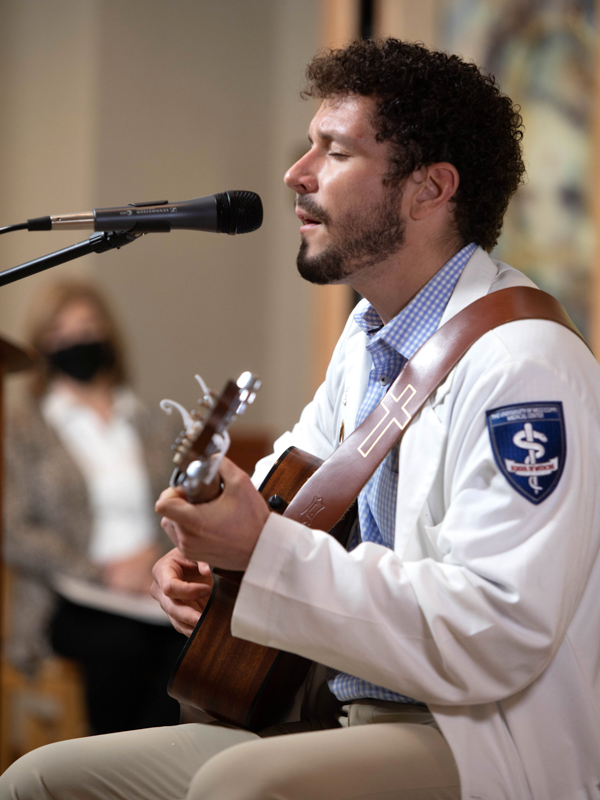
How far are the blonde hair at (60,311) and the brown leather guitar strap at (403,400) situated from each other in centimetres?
261

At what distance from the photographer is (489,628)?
1.14 m

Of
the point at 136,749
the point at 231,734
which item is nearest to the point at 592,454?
the point at 231,734

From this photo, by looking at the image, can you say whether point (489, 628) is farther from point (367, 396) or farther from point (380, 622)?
point (367, 396)

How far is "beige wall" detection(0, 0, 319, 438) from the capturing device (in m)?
4.56

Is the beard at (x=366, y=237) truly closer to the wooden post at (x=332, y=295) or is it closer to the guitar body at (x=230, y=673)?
the guitar body at (x=230, y=673)

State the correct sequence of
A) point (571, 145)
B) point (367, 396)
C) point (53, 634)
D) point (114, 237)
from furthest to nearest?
point (571, 145) < point (53, 634) < point (367, 396) < point (114, 237)

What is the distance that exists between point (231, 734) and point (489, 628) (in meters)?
0.54

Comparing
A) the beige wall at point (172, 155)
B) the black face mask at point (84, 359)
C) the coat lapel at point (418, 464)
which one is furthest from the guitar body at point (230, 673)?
the beige wall at point (172, 155)

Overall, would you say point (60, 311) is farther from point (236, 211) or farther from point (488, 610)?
point (488, 610)

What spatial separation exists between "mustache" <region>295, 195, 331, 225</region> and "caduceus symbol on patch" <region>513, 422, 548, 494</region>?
0.60 m

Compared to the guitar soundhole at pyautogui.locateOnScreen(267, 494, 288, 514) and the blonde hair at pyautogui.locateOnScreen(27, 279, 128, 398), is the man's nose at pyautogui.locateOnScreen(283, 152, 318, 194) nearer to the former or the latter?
the guitar soundhole at pyautogui.locateOnScreen(267, 494, 288, 514)

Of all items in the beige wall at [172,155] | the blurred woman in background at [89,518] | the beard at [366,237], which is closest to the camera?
the beard at [366,237]

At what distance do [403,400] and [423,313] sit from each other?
212 mm

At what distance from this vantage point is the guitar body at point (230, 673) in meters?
1.40
